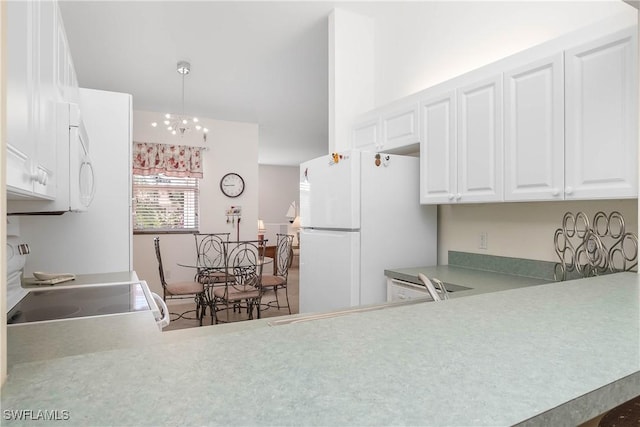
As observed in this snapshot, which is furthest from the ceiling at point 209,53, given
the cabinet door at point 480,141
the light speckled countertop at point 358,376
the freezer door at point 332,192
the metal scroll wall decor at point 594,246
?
the light speckled countertop at point 358,376

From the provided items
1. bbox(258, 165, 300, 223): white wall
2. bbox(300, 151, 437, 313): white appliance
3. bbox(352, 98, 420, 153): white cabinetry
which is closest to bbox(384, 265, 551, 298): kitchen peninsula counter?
bbox(300, 151, 437, 313): white appliance

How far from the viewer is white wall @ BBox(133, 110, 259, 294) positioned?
5.06 meters

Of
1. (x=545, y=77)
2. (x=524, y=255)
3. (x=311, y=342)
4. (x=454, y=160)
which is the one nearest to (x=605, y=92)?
(x=545, y=77)

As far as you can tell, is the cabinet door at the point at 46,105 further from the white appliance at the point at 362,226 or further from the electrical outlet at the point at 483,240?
the electrical outlet at the point at 483,240

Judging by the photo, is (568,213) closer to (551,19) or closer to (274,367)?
(551,19)

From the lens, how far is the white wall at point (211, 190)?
506cm

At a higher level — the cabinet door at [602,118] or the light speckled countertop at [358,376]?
the cabinet door at [602,118]

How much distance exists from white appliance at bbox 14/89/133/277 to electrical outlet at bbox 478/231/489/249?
2269mm

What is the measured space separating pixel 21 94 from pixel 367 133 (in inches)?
96.8

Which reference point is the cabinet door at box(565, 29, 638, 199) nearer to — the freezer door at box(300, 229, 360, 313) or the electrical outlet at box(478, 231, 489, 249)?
the electrical outlet at box(478, 231, 489, 249)

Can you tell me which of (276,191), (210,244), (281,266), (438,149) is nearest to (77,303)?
(438,149)

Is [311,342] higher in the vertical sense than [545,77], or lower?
lower

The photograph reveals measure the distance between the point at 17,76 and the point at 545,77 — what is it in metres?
2.05

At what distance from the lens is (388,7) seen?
10.1 ft
